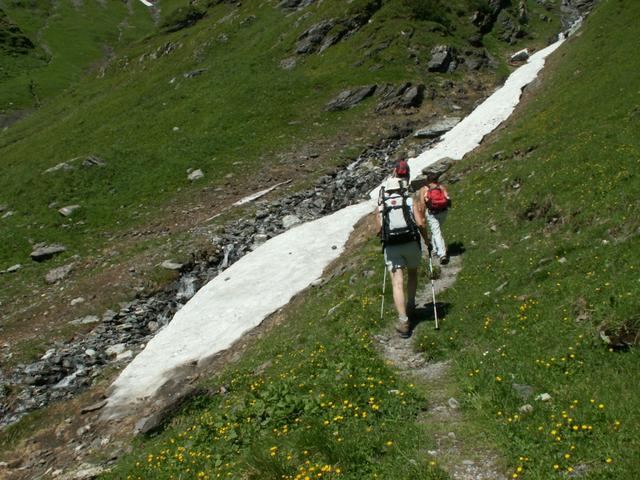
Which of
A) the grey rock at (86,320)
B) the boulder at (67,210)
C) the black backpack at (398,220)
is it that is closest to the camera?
the black backpack at (398,220)

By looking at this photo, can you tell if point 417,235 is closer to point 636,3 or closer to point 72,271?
point 72,271

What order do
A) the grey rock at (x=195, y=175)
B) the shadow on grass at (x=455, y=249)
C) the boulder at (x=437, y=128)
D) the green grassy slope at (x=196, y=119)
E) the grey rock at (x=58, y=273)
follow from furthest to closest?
the boulder at (x=437, y=128) → the grey rock at (x=195, y=175) → the green grassy slope at (x=196, y=119) → the grey rock at (x=58, y=273) → the shadow on grass at (x=455, y=249)

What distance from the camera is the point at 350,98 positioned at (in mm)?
49469

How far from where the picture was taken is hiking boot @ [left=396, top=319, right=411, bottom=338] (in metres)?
12.4

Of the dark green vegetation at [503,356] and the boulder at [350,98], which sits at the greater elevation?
the boulder at [350,98]

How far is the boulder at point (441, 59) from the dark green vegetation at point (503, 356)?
110 ft

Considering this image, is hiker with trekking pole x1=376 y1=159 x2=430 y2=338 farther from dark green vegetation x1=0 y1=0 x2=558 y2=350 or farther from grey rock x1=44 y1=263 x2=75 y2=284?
grey rock x1=44 y1=263 x2=75 y2=284

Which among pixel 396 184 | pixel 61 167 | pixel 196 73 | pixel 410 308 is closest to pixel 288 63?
pixel 196 73

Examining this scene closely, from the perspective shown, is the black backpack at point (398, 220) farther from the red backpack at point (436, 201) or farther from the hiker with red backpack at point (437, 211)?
the red backpack at point (436, 201)

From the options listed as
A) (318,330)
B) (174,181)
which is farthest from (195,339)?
(174,181)

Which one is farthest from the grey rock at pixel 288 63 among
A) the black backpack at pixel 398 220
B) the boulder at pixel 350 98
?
the black backpack at pixel 398 220

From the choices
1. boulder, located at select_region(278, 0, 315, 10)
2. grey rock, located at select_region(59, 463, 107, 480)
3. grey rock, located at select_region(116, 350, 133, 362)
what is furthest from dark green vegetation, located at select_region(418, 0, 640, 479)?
boulder, located at select_region(278, 0, 315, 10)

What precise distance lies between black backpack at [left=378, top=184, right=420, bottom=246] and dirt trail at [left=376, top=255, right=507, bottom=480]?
94.8 inches

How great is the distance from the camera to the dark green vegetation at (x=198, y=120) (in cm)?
3756
